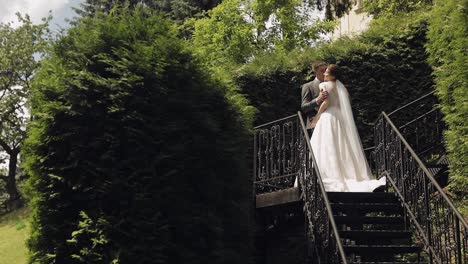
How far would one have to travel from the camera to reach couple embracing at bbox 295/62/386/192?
10023 mm

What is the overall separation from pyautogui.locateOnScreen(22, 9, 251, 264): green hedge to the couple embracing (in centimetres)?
233

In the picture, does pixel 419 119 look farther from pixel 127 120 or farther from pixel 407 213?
pixel 127 120

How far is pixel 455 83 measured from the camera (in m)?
12.7

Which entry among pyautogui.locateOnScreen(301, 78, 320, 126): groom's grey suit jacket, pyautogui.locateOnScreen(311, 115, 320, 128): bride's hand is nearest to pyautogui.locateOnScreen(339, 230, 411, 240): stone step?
pyautogui.locateOnScreen(311, 115, 320, 128): bride's hand

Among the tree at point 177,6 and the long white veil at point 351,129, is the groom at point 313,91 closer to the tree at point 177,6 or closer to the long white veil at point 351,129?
the long white veil at point 351,129

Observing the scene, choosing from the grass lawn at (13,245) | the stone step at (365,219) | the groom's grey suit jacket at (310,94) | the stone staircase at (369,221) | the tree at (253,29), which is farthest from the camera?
the tree at (253,29)

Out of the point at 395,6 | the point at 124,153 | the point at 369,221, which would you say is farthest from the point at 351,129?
the point at 395,6

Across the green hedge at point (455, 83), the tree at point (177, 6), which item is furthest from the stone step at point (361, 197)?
the tree at point (177, 6)

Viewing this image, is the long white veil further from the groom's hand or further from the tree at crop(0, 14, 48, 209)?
the tree at crop(0, 14, 48, 209)

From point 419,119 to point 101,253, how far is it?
924cm

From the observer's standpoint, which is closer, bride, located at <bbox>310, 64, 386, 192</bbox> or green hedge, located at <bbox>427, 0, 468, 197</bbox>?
bride, located at <bbox>310, 64, 386, 192</bbox>

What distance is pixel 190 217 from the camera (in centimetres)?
771

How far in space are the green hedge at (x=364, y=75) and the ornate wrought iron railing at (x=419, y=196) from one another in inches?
151

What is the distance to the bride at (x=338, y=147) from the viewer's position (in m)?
10.0
